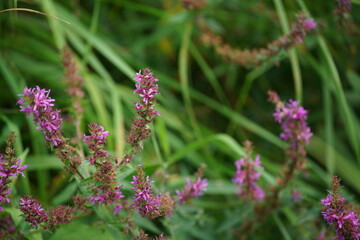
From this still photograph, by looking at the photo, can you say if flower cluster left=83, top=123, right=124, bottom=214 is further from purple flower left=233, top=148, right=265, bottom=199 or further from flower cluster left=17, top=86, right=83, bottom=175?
purple flower left=233, top=148, right=265, bottom=199

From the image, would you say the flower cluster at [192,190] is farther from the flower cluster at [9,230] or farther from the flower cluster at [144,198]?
the flower cluster at [9,230]

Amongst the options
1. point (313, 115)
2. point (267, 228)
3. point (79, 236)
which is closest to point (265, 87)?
point (313, 115)

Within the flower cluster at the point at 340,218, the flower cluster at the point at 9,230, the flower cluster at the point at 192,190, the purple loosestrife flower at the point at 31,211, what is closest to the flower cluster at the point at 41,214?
the purple loosestrife flower at the point at 31,211

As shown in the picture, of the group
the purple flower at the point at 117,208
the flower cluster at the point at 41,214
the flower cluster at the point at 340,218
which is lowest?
the flower cluster at the point at 340,218

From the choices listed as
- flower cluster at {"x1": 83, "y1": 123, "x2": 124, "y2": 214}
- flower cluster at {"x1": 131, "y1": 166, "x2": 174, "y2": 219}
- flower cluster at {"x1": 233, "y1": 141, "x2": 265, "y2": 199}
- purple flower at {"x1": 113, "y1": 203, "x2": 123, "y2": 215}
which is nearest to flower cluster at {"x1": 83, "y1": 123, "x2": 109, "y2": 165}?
flower cluster at {"x1": 83, "y1": 123, "x2": 124, "y2": 214}

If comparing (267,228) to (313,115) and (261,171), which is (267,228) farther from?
(313,115)

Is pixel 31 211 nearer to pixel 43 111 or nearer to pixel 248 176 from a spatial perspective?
pixel 43 111
